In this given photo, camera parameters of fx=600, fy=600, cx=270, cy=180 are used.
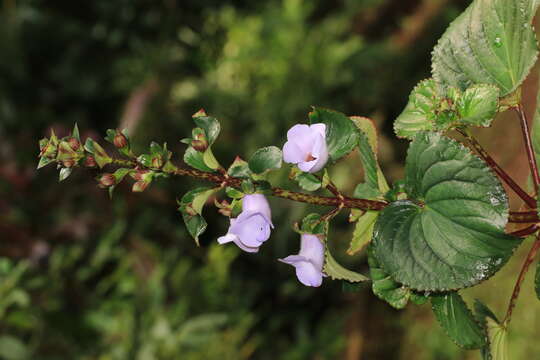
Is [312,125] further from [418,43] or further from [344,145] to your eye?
[418,43]

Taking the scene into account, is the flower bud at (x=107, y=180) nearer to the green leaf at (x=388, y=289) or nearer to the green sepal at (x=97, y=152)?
the green sepal at (x=97, y=152)

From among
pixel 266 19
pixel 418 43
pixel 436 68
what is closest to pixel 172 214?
pixel 266 19

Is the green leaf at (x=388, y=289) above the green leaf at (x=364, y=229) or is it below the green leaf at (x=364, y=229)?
below

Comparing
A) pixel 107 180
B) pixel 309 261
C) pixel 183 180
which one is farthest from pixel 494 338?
pixel 183 180

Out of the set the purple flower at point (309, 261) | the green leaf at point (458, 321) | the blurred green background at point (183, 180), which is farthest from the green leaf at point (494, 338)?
the blurred green background at point (183, 180)

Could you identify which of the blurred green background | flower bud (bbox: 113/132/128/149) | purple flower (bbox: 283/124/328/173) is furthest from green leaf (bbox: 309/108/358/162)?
the blurred green background
